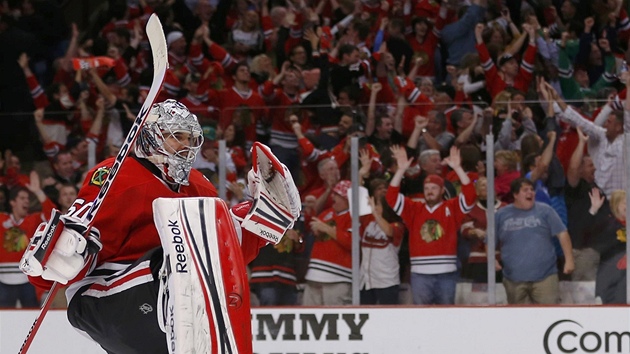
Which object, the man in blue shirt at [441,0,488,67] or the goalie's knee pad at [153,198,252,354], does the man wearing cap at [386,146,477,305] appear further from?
the goalie's knee pad at [153,198,252,354]

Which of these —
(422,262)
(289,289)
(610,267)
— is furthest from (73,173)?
(610,267)

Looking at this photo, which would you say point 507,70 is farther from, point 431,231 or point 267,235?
point 267,235

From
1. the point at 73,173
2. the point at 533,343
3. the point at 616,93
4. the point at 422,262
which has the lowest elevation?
the point at 533,343

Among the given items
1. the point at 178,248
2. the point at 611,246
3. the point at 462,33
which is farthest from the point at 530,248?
the point at 178,248

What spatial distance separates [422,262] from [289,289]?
689 mm

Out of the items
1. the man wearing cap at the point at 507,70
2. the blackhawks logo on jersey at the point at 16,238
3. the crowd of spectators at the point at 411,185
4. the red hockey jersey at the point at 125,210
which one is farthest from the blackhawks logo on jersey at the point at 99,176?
the man wearing cap at the point at 507,70

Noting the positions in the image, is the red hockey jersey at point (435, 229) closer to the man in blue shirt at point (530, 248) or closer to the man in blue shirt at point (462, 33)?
the man in blue shirt at point (530, 248)

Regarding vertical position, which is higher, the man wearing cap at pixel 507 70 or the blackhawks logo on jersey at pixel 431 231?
the man wearing cap at pixel 507 70

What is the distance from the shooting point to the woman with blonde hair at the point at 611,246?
6.41m

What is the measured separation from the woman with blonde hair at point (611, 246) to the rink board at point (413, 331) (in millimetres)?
94

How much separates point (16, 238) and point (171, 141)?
2.51m

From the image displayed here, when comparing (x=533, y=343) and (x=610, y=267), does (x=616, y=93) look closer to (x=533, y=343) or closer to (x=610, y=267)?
(x=610, y=267)

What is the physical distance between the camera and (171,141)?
4402mm

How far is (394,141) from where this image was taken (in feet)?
21.4
